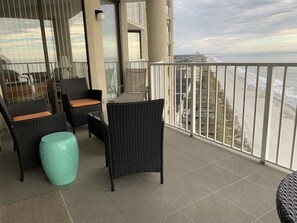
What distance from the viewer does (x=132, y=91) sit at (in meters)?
6.23

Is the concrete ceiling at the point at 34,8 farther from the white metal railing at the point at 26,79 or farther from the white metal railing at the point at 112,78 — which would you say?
the white metal railing at the point at 112,78

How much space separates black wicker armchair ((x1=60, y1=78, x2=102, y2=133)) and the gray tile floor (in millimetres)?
1024

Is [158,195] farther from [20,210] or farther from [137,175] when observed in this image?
[20,210]

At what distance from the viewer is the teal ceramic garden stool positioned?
7.03 ft

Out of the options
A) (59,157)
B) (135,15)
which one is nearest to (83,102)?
(59,157)

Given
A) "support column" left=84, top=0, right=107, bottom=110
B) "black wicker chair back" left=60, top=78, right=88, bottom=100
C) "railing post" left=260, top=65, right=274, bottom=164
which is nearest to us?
"railing post" left=260, top=65, right=274, bottom=164

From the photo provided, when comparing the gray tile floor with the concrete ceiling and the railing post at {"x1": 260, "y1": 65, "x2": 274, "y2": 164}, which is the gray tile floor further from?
the concrete ceiling

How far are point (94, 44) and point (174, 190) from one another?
12.8ft

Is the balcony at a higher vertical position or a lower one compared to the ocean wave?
lower

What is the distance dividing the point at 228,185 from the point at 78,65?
4034 mm

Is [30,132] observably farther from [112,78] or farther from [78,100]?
[112,78]

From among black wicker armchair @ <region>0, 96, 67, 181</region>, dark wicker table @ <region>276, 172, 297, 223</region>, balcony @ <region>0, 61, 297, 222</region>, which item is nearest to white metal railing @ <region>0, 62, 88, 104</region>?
balcony @ <region>0, 61, 297, 222</region>

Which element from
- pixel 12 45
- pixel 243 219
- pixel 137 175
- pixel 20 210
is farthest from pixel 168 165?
pixel 12 45

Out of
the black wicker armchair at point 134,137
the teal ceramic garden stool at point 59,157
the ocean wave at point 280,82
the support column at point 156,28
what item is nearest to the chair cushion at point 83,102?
the teal ceramic garden stool at point 59,157
